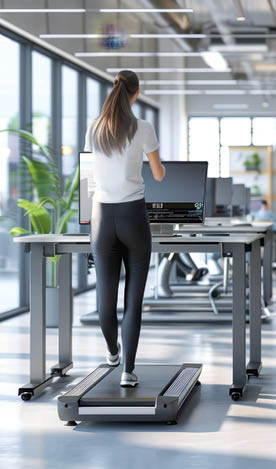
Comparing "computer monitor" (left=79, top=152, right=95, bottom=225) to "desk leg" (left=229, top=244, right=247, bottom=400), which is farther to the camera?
"computer monitor" (left=79, top=152, right=95, bottom=225)

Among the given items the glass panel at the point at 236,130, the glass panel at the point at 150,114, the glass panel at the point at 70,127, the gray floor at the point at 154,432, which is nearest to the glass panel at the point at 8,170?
the glass panel at the point at 70,127

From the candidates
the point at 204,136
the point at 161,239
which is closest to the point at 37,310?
the point at 161,239

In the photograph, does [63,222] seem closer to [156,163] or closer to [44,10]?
[44,10]

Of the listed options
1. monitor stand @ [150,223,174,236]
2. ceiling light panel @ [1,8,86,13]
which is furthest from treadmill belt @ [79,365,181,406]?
ceiling light panel @ [1,8,86,13]

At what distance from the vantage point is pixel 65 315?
19.6ft

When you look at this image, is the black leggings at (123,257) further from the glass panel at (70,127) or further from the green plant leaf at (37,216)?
the glass panel at (70,127)

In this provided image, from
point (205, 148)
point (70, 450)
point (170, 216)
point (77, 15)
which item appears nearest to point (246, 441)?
point (70, 450)

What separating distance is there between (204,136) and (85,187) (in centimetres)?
1495

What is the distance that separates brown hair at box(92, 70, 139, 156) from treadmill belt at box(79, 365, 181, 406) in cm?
119

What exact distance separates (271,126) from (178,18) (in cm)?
983

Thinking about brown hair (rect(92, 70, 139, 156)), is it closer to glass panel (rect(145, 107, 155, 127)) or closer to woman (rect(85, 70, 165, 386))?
woman (rect(85, 70, 165, 386))

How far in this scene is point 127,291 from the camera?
4.81 m

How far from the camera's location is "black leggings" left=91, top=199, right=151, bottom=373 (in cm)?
468

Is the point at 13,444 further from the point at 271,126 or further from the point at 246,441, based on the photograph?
the point at 271,126
